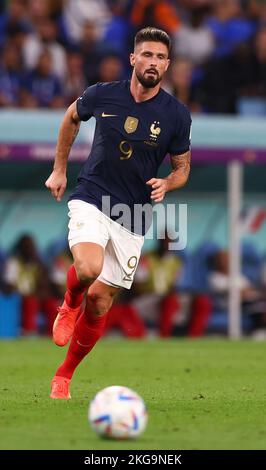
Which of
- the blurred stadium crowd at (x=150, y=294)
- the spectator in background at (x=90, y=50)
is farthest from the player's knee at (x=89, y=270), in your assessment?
the spectator in background at (x=90, y=50)

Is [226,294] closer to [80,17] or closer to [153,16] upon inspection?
[153,16]

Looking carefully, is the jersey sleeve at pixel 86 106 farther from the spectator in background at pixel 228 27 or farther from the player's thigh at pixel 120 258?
the spectator in background at pixel 228 27

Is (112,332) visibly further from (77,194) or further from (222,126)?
(77,194)

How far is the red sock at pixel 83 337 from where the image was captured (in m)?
8.97

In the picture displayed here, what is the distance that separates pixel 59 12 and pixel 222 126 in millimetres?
3549

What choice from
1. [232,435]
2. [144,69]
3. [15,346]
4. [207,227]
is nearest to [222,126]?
[207,227]

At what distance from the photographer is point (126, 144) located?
9.01 metres

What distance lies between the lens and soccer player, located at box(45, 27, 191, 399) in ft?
29.2

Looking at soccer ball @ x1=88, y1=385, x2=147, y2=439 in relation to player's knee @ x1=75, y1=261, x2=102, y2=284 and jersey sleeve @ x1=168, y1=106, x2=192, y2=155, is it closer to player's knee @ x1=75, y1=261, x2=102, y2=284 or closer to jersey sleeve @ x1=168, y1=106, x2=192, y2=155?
player's knee @ x1=75, y1=261, x2=102, y2=284

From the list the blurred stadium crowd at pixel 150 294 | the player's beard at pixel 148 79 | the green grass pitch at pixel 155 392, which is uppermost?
the blurred stadium crowd at pixel 150 294

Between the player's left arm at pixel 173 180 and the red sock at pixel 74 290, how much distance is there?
0.79 metres

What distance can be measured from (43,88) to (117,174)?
930 cm

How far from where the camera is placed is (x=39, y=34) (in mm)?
18719

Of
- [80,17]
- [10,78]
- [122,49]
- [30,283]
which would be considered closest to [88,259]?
[30,283]
